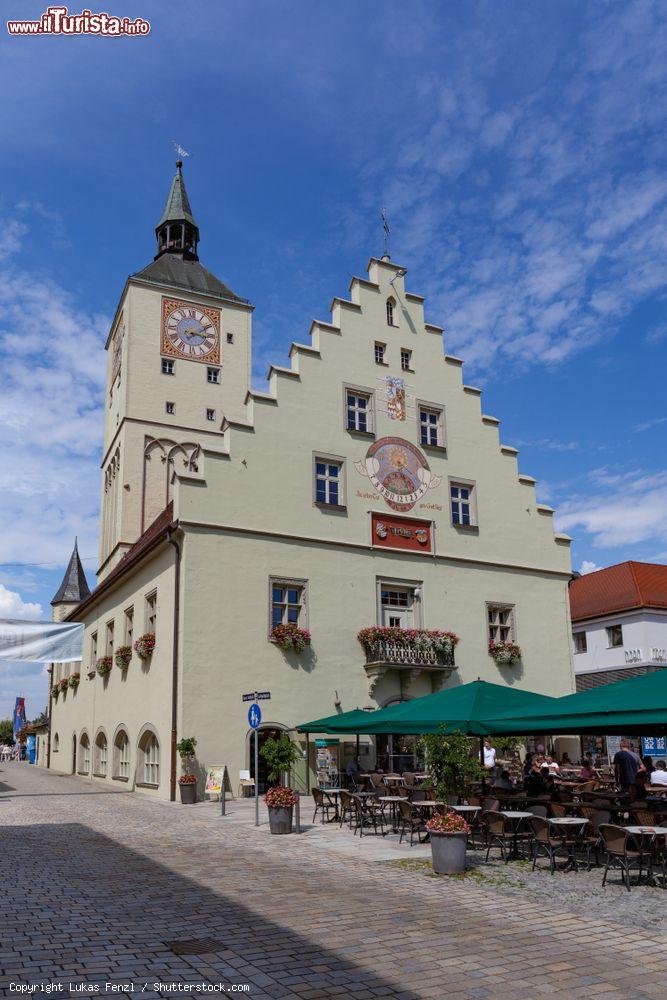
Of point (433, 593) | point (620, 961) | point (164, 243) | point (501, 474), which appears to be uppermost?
point (164, 243)

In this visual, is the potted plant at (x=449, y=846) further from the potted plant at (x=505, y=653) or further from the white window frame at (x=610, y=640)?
the white window frame at (x=610, y=640)

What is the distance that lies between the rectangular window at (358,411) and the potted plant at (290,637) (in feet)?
24.0

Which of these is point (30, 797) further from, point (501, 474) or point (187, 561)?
point (501, 474)

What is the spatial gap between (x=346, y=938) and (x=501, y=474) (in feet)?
83.3

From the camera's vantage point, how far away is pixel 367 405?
1179 inches

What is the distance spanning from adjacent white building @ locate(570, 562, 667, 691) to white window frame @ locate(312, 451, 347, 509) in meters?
18.3

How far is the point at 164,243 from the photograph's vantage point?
1972 inches

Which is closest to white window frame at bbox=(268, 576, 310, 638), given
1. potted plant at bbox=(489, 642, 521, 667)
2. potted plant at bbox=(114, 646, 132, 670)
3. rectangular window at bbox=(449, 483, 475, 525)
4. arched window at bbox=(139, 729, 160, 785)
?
arched window at bbox=(139, 729, 160, 785)

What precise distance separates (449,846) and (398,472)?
1868 cm

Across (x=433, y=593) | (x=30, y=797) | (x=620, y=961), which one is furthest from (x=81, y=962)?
(x=433, y=593)

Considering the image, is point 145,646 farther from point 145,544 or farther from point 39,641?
point 145,544

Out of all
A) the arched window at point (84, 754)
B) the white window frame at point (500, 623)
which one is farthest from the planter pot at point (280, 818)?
the arched window at point (84, 754)

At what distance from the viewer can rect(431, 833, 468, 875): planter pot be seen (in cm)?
1189

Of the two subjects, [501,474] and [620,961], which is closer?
[620,961]
